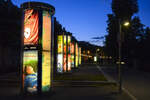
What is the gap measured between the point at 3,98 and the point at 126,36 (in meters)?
30.3

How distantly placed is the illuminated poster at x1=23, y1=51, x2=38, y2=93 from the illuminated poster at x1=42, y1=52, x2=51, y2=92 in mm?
433

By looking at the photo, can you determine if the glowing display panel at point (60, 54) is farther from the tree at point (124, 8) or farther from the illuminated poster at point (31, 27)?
the tree at point (124, 8)

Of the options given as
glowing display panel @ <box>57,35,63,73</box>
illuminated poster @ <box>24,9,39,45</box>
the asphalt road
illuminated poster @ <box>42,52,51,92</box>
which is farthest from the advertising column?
glowing display panel @ <box>57,35,63,73</box>

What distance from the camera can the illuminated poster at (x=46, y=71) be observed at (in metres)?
12.2

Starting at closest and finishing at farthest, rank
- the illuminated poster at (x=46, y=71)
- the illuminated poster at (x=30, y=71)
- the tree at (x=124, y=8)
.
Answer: the illuminated poster at (x=30, y=71) → the illuminated poster at (x=46, y=71) → the tree at (x=124, y=8)

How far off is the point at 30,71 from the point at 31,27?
2534 mm

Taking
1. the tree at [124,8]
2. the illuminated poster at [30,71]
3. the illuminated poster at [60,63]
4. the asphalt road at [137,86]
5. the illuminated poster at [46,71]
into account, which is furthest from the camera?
the tree at [124,8]

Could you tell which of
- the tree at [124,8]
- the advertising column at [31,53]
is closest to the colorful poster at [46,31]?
the advertising column at [31,53]

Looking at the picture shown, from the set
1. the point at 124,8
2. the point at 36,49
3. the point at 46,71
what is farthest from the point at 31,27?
the point at 124,8

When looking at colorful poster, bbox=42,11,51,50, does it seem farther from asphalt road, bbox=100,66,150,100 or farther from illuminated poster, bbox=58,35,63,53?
illuminated poster, bbox=58,35,63,53

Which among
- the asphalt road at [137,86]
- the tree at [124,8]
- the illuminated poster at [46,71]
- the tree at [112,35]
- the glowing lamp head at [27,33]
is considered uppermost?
the tree at [124,8]

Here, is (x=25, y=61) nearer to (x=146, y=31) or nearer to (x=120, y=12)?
(x=120, y=12)

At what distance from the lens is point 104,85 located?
17.1 m

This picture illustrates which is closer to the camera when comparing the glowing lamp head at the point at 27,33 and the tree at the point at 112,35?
the glowing lamp head at the point at 27,33
